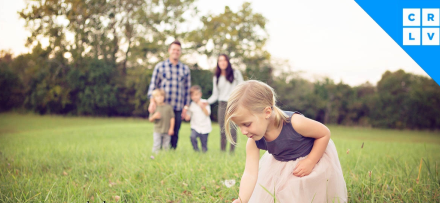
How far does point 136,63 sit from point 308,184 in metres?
25.6

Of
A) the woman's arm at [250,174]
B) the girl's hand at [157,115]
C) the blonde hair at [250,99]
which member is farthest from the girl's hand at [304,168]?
the girl's hand at [157,115]

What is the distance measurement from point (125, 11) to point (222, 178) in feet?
84.3

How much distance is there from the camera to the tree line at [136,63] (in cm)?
2334

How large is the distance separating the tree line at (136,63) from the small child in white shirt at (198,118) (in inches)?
730

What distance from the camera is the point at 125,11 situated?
26.0 m

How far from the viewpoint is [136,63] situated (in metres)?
26.1

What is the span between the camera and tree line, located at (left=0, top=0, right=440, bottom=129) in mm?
23344

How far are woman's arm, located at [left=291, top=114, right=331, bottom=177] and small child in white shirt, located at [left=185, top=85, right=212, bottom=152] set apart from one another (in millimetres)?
4064

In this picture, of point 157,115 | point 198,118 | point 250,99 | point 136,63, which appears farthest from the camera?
point 136,63

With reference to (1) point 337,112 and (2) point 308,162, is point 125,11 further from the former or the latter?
(2) point 308,162

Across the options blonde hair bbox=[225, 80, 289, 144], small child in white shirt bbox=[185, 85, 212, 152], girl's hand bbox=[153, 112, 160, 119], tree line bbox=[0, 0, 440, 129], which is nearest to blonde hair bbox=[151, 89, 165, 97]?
girl's hand bbox=[153, 112, 160, 119]

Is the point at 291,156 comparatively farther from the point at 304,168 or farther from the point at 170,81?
the point at 170,81

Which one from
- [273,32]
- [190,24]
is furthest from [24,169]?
[273,32]

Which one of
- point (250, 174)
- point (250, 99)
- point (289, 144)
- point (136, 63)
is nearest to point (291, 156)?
point (289, 144)
